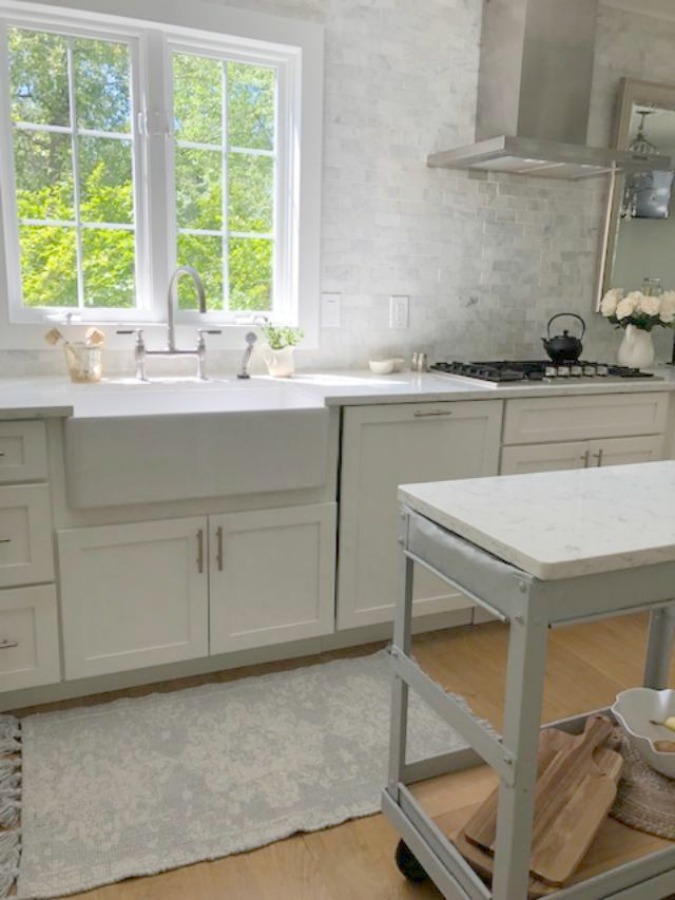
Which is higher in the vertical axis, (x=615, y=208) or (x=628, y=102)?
(x=628, y=102)

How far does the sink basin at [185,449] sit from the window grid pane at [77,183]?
0.52 metres

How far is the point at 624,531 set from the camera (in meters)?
1.28

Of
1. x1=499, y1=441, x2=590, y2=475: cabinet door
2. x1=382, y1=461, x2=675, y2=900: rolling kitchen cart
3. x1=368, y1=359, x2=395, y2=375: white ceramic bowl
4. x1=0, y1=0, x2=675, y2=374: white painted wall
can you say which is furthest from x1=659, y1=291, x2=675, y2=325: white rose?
x1=382, y1=461, x2=675, y2=900: rolling kitchen cart

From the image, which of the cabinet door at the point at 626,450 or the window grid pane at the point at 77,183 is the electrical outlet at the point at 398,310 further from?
the window grid pane at the point at 77,183

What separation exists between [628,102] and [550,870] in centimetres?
337

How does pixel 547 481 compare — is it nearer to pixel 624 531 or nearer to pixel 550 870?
pixel 624 531

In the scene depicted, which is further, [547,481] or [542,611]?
[547,481]

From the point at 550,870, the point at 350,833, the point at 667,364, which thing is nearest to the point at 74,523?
the point at 350,833

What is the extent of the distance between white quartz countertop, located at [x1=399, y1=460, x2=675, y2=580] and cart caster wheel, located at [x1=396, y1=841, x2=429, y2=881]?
0.78 meters

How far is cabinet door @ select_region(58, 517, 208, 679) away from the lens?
219 centimetres

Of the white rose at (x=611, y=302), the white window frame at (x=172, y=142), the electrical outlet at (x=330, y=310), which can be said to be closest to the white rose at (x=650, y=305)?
the white rose at (x=611, y=302)

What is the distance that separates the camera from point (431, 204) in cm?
322

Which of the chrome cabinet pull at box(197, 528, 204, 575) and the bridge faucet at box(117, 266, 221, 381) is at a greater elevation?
the bridge faucet at box(117, 266, 221, 381)

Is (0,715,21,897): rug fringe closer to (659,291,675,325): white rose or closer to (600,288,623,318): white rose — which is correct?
(600,288,623,318): white rose
